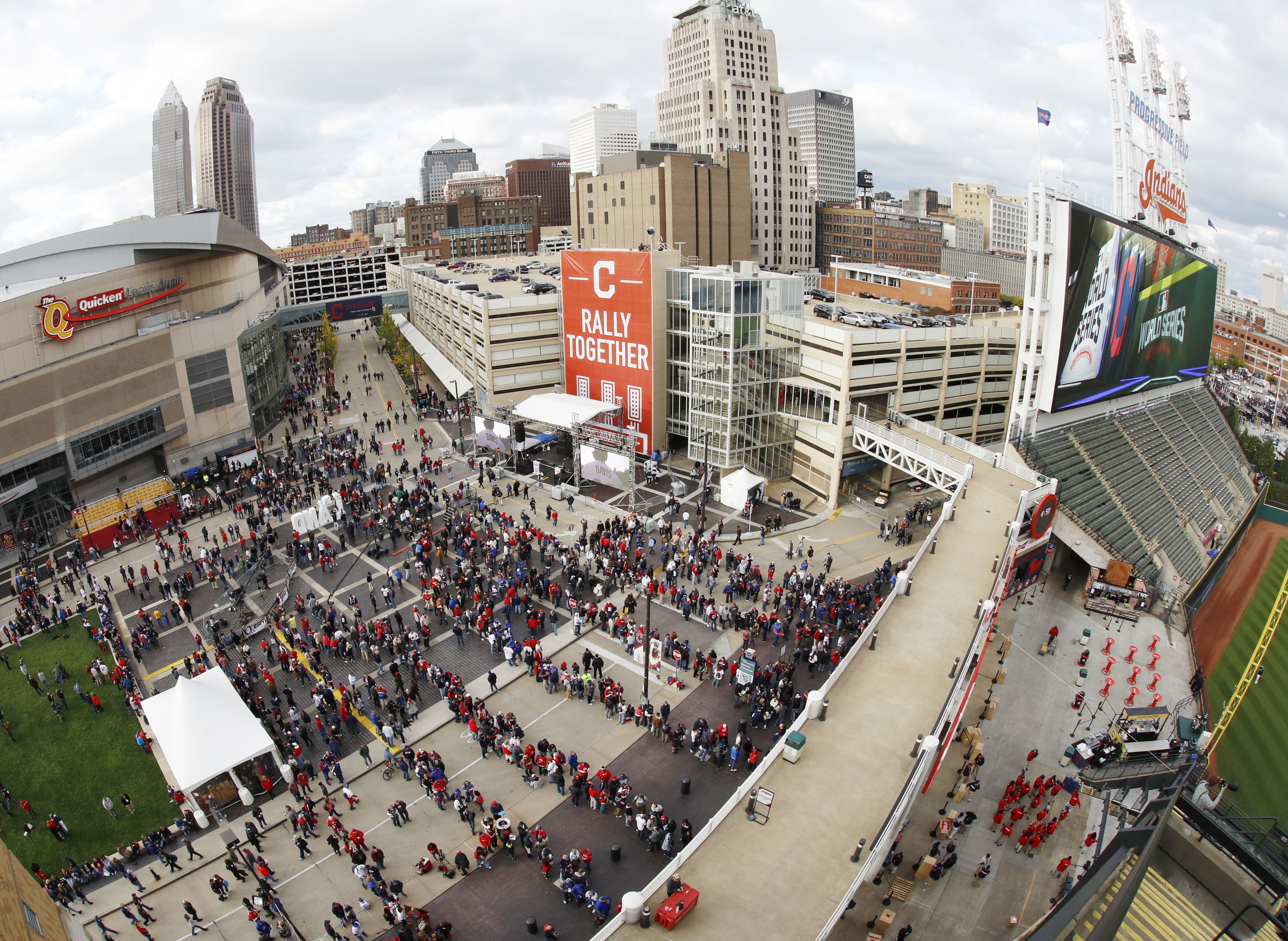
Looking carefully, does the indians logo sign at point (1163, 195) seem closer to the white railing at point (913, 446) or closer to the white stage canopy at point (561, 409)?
the white railing at point (913, 446)

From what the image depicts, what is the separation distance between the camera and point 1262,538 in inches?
1770

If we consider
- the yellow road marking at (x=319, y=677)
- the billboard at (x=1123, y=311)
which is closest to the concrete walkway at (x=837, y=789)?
the yellow road marking at (x=319, y=677)

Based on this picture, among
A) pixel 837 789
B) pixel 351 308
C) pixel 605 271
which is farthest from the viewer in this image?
pixel 351 308

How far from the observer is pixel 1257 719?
27188 mm

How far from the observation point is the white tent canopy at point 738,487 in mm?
36531

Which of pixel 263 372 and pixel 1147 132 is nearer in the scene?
pixel 1147 132

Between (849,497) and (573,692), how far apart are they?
71.0ft

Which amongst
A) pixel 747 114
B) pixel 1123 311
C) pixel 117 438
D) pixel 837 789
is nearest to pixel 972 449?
pixel 1123 311

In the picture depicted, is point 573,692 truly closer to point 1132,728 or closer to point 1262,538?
point 1132,728

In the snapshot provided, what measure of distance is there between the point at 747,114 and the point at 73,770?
108 meters

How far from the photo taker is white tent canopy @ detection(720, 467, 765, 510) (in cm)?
3653

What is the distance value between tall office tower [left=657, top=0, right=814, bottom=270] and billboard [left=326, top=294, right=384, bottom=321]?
5261 cm

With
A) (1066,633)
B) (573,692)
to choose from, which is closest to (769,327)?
(1066,633)

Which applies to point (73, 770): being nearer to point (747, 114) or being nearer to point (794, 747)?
point (794, 747)
